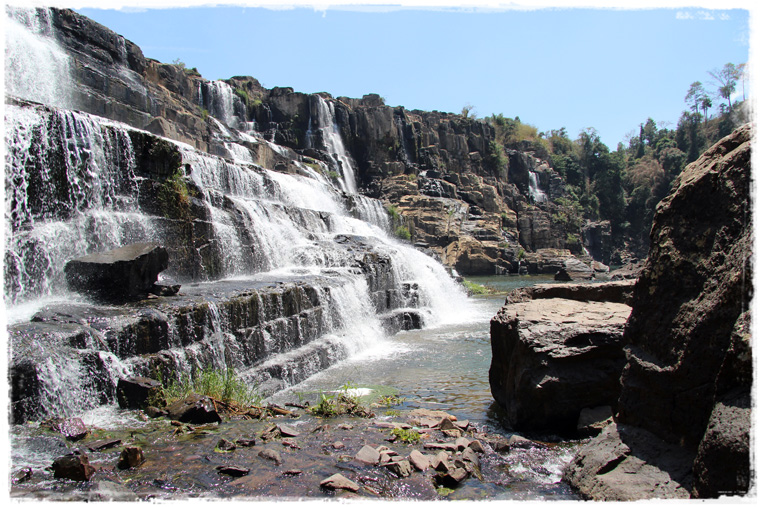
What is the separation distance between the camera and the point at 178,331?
7277 millimetres

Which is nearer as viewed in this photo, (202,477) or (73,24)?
(202,477)

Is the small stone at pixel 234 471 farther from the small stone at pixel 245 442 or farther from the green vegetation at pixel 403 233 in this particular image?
the green vegetation at pixel 403 233

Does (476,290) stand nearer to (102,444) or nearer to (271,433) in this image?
(271,433)

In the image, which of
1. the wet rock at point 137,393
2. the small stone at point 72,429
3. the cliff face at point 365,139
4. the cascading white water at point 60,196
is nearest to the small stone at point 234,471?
the small stone at point 72,429

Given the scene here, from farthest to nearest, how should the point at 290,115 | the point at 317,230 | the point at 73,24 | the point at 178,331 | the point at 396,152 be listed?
the point at 396,152, the point at 290,115, the point at 73,24, the point at 317,230, the point at 178,331

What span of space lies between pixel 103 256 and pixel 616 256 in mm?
55611

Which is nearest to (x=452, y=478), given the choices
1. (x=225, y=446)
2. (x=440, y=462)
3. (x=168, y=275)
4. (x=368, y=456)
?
(x=440, y=462)

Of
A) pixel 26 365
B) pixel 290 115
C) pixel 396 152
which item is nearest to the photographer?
pixel 26 365

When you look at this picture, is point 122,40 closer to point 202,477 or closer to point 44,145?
point 44,145

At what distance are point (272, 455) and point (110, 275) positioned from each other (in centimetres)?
523

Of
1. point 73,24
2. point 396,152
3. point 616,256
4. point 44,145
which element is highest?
point 73,24

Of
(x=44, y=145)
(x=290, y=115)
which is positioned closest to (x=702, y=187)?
(x=44, y=145)

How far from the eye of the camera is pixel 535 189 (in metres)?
55.4

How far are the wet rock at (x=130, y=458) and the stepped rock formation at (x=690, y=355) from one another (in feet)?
11.0
